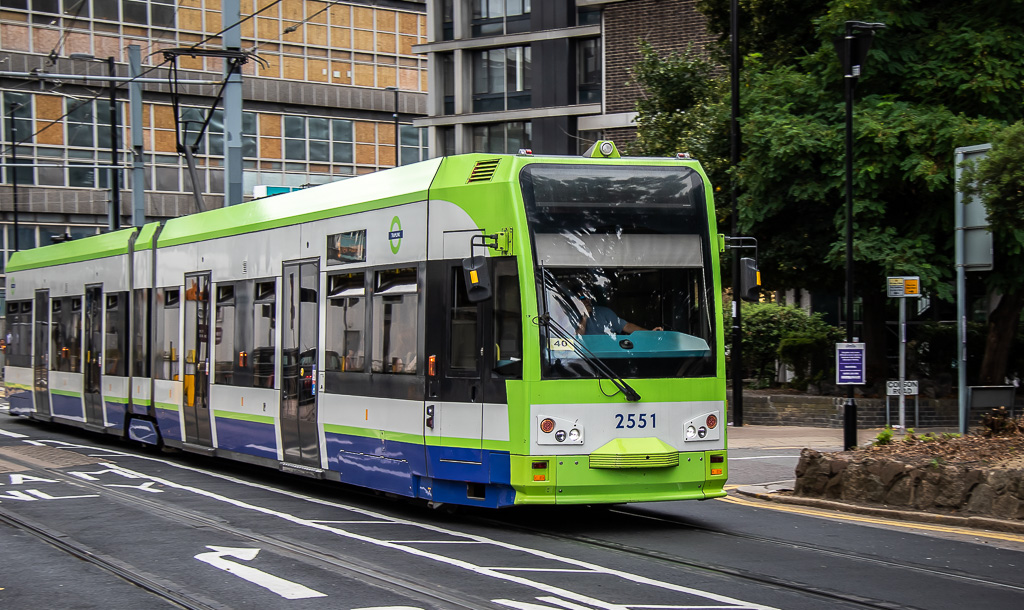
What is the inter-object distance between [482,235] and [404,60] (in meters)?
55.7

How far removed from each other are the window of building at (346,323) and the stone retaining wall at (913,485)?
5.38 metres

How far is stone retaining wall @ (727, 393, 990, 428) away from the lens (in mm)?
25266

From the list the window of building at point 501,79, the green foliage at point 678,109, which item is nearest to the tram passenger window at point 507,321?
the green foliage at point 678,109

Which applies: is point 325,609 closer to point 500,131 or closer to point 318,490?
point 318,490

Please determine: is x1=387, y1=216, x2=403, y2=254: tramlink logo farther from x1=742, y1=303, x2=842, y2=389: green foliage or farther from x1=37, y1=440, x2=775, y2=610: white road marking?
x1=742, y1=303, x2=842, y2=389: green foliage

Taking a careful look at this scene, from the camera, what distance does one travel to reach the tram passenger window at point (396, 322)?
12.8 meters

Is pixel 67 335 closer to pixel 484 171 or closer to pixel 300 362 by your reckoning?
pixel 300 362

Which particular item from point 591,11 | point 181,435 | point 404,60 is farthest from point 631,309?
point 404,60

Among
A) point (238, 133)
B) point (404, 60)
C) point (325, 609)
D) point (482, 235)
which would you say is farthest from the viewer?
point (404, 60)

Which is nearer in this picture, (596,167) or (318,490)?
(596,167)

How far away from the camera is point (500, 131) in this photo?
48531 millimetres

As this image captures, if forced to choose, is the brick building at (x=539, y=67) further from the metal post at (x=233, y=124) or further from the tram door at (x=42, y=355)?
the tram door at (x=42, y=355)

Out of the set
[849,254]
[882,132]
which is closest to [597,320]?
[849,254]

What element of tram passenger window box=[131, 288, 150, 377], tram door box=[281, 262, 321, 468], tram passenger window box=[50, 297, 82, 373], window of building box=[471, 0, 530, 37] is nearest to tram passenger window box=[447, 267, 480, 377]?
tram door box=[281, 262, 321, 468]
